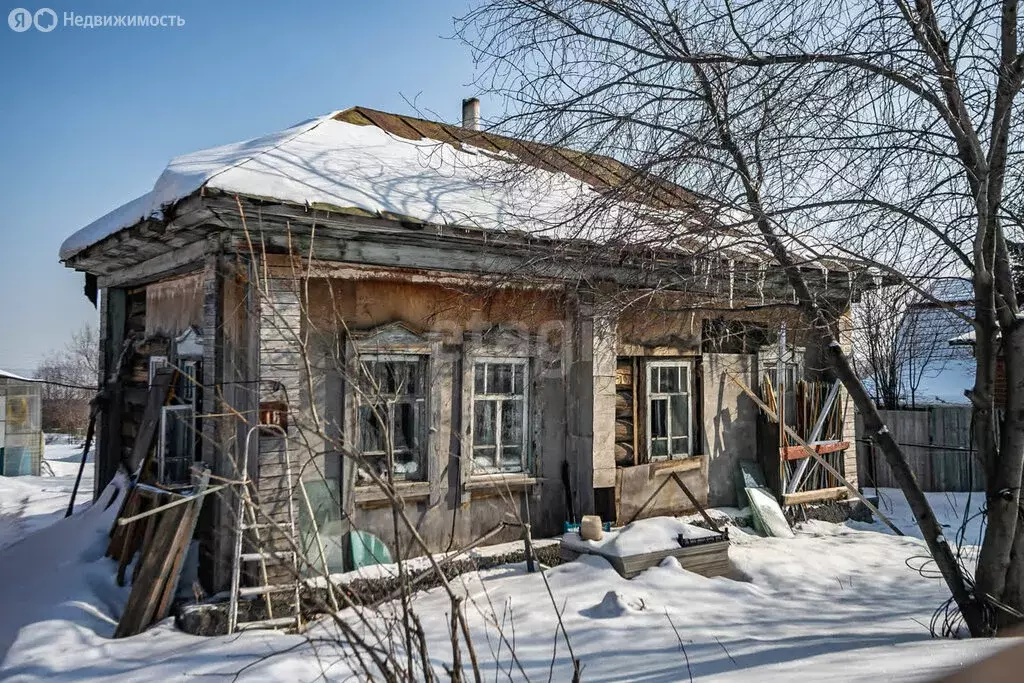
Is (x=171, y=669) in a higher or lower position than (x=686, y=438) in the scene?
lower

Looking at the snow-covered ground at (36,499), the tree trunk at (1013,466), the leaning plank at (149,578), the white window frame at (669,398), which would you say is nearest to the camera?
the tree trunk at (1013,466)

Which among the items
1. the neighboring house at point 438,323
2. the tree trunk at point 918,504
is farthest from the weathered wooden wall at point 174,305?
the tree trunk at point 918,504

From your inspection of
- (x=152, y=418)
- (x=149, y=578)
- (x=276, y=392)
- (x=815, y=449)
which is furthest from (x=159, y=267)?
(x=815, y=449)

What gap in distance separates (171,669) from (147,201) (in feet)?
13.2

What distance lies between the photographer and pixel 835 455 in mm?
9695

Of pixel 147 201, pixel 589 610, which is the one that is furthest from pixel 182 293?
pixel 589 610

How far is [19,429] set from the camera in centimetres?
1745

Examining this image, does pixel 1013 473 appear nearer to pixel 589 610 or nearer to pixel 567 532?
pixel 589 610

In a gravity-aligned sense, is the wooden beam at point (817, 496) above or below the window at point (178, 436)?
below

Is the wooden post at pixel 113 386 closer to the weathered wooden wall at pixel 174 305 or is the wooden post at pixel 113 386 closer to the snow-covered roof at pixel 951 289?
the weathered wooden wall at pixel 174 305

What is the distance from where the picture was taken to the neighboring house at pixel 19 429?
672 inches

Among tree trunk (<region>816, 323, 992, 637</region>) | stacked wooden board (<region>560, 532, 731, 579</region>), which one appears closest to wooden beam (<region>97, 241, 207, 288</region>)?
stacked wooden board (<region>560, 532, 731, 579</region>)

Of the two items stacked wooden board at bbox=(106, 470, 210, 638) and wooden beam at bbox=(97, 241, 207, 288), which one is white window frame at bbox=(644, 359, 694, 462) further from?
wooden beam at bbox=(97, 241, 207, 288)

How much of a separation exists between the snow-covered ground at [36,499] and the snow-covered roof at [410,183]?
408 cm
